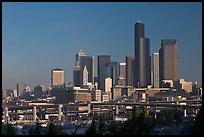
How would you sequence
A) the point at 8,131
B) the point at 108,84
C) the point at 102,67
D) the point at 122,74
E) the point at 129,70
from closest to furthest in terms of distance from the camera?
the point at 8,131, the point at 129,70, the point at 108,84, the point at 122,74, the point at 102,67

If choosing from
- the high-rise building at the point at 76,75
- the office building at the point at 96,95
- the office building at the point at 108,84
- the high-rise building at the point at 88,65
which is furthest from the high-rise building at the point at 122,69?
the office building at the point at 96,95

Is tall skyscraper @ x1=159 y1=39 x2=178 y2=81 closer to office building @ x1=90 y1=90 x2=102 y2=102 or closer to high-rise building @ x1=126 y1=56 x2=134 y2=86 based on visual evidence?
high-rise building @ x1=126 y1=56 x2=134 y2=86

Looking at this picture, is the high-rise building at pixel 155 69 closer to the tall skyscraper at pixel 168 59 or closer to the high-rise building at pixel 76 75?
the tall skyscraper at pixel 168 59

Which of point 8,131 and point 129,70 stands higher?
point 129,70

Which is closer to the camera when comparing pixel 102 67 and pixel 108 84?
pixel 108 84

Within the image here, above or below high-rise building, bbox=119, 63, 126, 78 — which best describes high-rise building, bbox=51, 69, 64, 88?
below

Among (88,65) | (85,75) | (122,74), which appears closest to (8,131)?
(122,74)

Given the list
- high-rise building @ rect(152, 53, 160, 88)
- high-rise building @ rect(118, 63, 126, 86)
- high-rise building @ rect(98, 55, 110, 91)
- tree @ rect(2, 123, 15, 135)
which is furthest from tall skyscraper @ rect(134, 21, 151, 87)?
tree @ rect(2, 123, 15, 135)

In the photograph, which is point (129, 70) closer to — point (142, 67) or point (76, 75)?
point (142, 67)

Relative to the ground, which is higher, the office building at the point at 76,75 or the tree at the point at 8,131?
the office building at the point at 76,75
